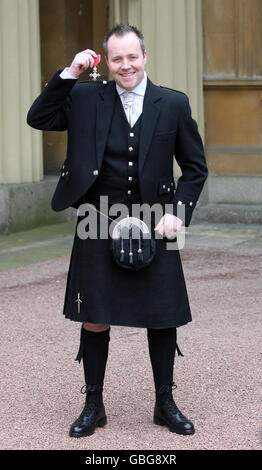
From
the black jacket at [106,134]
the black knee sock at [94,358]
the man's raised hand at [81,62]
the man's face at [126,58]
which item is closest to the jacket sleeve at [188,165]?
the black jacket at [106,134]

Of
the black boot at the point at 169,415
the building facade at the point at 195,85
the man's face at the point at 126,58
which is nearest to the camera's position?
the man's face at the point at 126,58

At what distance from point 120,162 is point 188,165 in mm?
307

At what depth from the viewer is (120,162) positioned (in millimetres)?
4465

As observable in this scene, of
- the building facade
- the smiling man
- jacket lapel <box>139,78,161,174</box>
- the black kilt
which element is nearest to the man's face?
the smiling man

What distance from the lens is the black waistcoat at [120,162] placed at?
4.45m

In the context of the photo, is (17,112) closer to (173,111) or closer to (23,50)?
(23,50)

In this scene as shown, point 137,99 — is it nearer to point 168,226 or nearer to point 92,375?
point 168,226

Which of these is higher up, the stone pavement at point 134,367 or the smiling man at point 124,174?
the smiling man at point 124,174

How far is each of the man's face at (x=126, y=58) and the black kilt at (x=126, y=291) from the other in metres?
0.68

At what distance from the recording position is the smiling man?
443 centimetres

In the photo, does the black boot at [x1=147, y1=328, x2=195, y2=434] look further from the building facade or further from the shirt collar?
the building facade

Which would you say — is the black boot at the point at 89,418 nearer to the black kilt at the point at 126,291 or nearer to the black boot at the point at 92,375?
the black boot at the point at 92,375

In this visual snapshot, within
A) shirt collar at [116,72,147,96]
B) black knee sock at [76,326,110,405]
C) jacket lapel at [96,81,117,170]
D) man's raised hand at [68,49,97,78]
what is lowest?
black knee sock at [76,326,110,405]

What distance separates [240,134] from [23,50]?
2.44 metres
